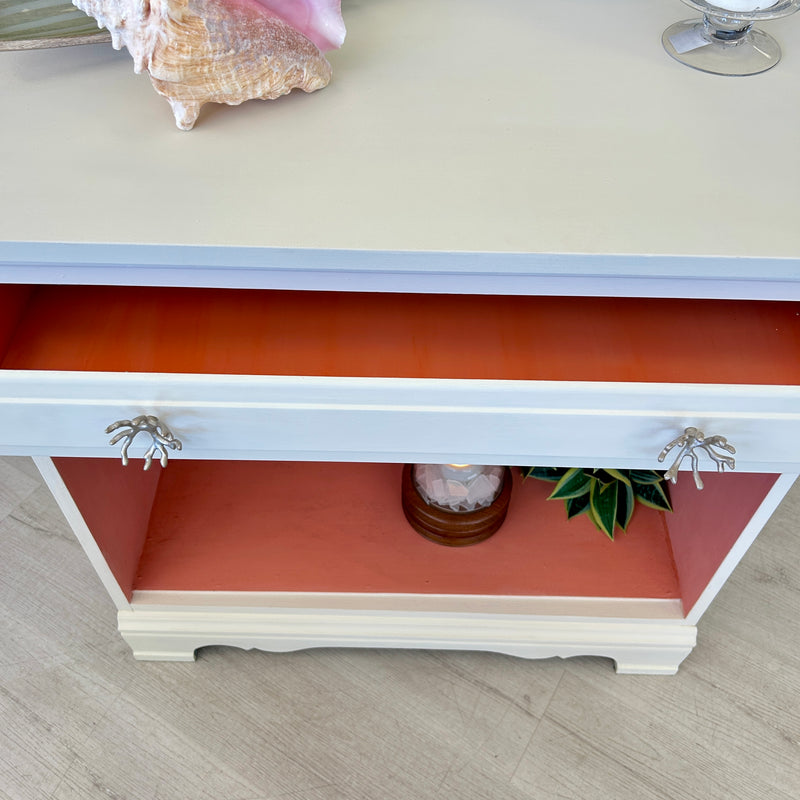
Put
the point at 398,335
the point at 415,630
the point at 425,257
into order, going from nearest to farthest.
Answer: the point at 425,257, the point at 398,335, the point at 415,630

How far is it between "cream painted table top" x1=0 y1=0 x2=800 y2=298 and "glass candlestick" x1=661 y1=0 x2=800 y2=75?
0.04ft

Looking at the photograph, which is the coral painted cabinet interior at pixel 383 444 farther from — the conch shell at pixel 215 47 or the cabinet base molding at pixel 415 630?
the conch shell at pixel 215 47

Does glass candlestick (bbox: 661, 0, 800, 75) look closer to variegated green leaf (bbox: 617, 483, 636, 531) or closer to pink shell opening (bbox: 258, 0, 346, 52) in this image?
pink shell opening (bbox: 258, 0, 346, 52)

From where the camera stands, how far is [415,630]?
0.75 meters

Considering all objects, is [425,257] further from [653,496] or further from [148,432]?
[653,496]

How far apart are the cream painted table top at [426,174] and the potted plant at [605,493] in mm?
333

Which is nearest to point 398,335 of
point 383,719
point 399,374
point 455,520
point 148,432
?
point 399,374

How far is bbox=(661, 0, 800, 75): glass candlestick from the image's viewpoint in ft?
1.77

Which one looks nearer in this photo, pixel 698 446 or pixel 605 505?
pixel 698 446

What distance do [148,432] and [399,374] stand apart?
0.16m

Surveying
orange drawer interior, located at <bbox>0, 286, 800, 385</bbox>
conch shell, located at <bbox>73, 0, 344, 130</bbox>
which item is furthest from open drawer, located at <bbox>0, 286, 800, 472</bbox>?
conch shell, located at <bbox>73, 0, 344, 130</bbox>

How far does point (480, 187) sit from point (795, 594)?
0.62 metres

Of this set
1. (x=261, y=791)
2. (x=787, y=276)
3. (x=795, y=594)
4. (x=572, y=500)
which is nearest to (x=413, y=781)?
(x=261, y=791)

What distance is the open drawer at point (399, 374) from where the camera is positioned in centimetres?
46
